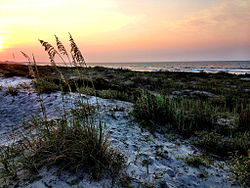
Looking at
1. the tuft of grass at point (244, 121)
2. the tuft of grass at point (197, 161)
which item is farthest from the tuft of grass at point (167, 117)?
the tuft of grass at point (197, 161)

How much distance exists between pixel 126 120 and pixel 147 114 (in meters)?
0.70

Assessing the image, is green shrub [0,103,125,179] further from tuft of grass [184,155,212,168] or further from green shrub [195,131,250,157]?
green shrub [195,131,250,157]

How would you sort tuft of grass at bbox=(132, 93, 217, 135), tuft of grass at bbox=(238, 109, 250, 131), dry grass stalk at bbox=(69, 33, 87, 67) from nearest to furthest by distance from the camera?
dry grass stalk at bbox=(69, 33, 87, 67), tuft of grass at bbox=(238, 109, 250, 131), tuft of grass at bbox=(132, 93, 217, 135)

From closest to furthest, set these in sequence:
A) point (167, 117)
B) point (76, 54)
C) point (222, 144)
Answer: point (76, 54) → point (222, 144) → point (167, 117)

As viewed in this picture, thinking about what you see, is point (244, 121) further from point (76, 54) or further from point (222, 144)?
point (76, 54)

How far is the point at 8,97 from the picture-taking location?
7082 mm

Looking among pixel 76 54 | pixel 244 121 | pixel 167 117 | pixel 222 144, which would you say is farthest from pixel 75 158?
pixel 244 121

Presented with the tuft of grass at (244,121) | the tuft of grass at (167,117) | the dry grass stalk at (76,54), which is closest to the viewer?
the dry grass stalk at (76,54)

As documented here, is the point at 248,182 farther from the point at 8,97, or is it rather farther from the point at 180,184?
the point at 8,97

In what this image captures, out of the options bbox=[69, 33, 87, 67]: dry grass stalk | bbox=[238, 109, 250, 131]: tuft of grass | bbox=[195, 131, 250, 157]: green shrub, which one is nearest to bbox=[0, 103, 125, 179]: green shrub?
bbox=[69, 33, 87, 67]: dry grass stalk

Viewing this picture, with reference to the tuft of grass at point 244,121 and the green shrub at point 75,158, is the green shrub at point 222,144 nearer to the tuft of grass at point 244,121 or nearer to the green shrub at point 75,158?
the tuft of grass at point 244,121

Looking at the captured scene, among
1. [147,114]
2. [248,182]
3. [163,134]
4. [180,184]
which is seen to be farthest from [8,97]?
[248,182]

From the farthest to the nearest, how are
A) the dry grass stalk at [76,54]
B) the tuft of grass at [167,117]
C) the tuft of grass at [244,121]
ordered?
the tuft of grass at [167,117]
the tuft of grass at [244,121]
the dry grass stalk at [76,54]

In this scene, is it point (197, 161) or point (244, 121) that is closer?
point (197, 161)
